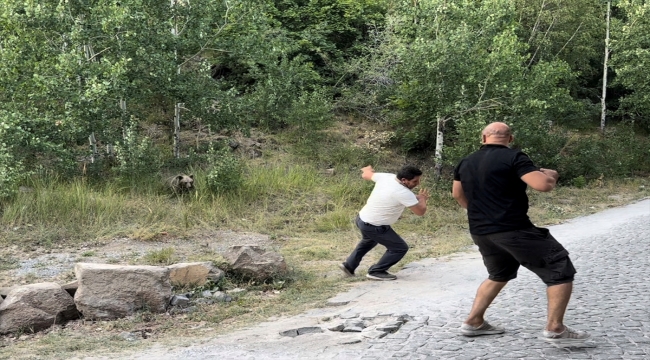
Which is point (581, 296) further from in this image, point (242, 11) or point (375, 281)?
point (242, 11)

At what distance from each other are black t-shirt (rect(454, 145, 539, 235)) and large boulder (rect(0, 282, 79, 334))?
4.64 meters

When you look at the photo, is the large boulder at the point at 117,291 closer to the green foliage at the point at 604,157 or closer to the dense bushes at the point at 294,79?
the dense bushes at the point at 294,79

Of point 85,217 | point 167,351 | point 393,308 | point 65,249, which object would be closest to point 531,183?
point 393,308

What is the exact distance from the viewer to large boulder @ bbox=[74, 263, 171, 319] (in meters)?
6.81

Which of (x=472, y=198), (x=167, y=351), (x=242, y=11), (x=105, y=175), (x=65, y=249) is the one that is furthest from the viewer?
(x=242, y=11)

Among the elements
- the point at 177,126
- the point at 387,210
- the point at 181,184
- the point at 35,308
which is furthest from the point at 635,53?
the point at 35,308

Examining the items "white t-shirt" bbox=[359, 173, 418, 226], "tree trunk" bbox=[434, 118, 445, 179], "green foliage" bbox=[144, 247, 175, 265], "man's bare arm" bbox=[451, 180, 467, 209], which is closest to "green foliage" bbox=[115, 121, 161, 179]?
"green foliage" bbox=[144, 247, 175, 265]

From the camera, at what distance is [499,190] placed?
491 cm

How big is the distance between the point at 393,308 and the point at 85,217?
22.6ft

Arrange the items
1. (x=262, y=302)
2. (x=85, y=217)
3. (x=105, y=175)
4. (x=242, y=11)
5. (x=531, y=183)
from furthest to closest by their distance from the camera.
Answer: (x=242, y=11)
(x=105, y=175)
(x=85, y=217)
(x=262, y=302)
(x=531, y=183)

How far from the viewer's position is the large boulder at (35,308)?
6.50m

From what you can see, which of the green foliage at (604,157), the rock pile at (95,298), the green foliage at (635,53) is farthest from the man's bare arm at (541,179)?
the green foliage at (635,53)

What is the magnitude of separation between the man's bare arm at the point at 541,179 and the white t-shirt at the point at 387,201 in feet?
9.86

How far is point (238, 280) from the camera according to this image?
8203 mm
